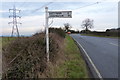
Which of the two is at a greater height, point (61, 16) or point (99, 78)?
point (61, 16)

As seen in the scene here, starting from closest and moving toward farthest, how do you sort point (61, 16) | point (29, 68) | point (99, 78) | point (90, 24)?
1. point (99, 78)
2. point (29, 68)
3. point (61, 16)
4. point (90, 24)

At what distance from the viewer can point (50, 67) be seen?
7391mm

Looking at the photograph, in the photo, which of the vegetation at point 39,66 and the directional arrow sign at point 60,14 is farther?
the directional arrow sign at point 60,14

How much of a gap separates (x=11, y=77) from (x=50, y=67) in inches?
82.1

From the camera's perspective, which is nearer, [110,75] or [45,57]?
[110,75]

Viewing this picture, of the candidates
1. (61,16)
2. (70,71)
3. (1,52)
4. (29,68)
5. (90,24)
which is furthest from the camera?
(90,24)

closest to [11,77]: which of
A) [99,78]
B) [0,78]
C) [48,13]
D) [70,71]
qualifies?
[0,78]

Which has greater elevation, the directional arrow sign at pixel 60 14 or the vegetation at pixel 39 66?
the directional arrow sign at pixel 60 14

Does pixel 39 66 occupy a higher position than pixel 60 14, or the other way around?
pixel 60 14

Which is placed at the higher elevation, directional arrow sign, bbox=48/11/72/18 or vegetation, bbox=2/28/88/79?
directional arrow sign, bbox=48/11/72/18

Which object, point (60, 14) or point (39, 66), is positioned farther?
point (60, 14)

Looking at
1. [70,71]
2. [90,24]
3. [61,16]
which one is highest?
[90,24]

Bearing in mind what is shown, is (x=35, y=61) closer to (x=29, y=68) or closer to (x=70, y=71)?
(x=29, y=68)

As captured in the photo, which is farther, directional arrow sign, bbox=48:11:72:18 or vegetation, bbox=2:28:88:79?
directional arrow sign, bbox=48:11:72:18
